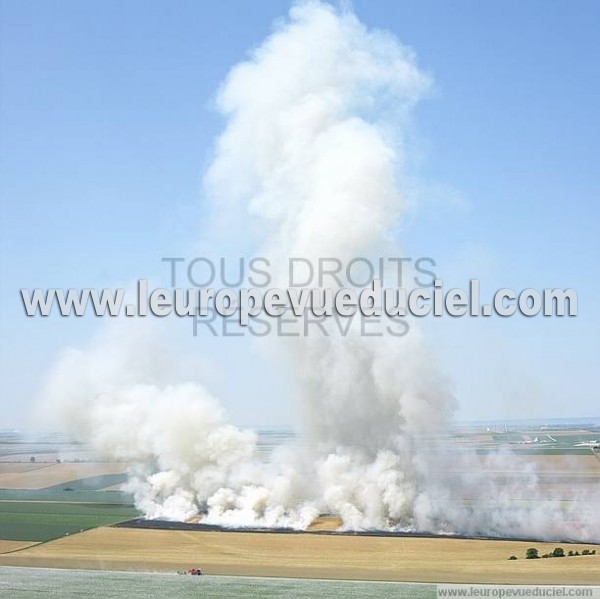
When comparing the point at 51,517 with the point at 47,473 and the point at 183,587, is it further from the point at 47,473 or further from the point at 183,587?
the point at 47,473

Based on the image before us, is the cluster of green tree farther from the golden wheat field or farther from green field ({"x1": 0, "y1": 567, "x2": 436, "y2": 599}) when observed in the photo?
the golden wheat field

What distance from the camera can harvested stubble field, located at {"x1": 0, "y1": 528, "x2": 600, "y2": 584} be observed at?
139ft

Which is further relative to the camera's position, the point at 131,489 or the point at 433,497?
the point at 131,489

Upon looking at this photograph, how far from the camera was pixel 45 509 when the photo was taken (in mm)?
71875

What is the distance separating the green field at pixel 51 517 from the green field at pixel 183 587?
52.6 feet

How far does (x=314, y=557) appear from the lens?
157 feet

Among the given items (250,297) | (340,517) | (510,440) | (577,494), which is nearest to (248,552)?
(340,517)

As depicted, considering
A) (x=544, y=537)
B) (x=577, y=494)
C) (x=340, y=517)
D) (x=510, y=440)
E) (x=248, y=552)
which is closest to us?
(x=248, y=552)

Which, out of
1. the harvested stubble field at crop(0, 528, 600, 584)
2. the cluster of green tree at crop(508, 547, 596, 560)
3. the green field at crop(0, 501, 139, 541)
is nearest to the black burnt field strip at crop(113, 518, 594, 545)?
the harvested stubble field at crop(0, 528, 600, 584)

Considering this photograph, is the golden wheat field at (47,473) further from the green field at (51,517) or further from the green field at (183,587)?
the green field at (183,587)

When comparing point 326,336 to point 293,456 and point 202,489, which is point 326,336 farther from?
point 202,489

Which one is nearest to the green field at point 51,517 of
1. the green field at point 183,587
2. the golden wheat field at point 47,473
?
the golden wheat field at point 47,473

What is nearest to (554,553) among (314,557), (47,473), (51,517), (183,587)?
(314,557)

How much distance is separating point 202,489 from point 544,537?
93.5 ft
